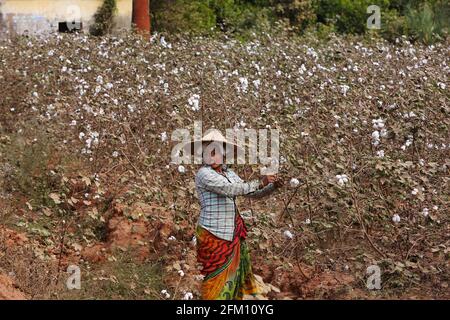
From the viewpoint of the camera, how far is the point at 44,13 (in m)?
21.9

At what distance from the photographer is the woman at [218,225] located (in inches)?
225

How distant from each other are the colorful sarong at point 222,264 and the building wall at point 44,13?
16.1 meters

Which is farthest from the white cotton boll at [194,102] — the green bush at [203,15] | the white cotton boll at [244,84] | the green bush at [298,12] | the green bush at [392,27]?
the green bush at [298,12]

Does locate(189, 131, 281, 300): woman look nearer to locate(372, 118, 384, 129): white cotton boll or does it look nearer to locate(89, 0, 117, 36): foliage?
locate(372, 118, 384, 129): white cotton boll

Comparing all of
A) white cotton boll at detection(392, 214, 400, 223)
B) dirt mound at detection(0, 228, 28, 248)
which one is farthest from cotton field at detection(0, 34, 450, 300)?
dirt mound at detection(0, 228, 28, 248)

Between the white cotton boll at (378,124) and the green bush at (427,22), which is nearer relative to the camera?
the white cotton boll at (378,124)

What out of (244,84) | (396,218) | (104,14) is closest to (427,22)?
(104,14)

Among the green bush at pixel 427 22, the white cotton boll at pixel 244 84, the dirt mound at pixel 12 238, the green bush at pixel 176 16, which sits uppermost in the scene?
the white cotton boll at pixel 244 84

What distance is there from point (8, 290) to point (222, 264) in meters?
1.74

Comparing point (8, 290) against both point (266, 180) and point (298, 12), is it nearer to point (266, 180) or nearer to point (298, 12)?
point (266, 180)

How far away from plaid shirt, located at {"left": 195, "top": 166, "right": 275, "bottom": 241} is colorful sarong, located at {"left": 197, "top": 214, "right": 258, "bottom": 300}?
0.05m

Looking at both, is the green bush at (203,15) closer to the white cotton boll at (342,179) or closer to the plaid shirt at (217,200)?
the white cotton boll at (342,179)

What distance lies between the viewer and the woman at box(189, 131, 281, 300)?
573 centimetres

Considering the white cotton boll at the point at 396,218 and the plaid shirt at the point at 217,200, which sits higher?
the plaid shirt at the point at 217,200
